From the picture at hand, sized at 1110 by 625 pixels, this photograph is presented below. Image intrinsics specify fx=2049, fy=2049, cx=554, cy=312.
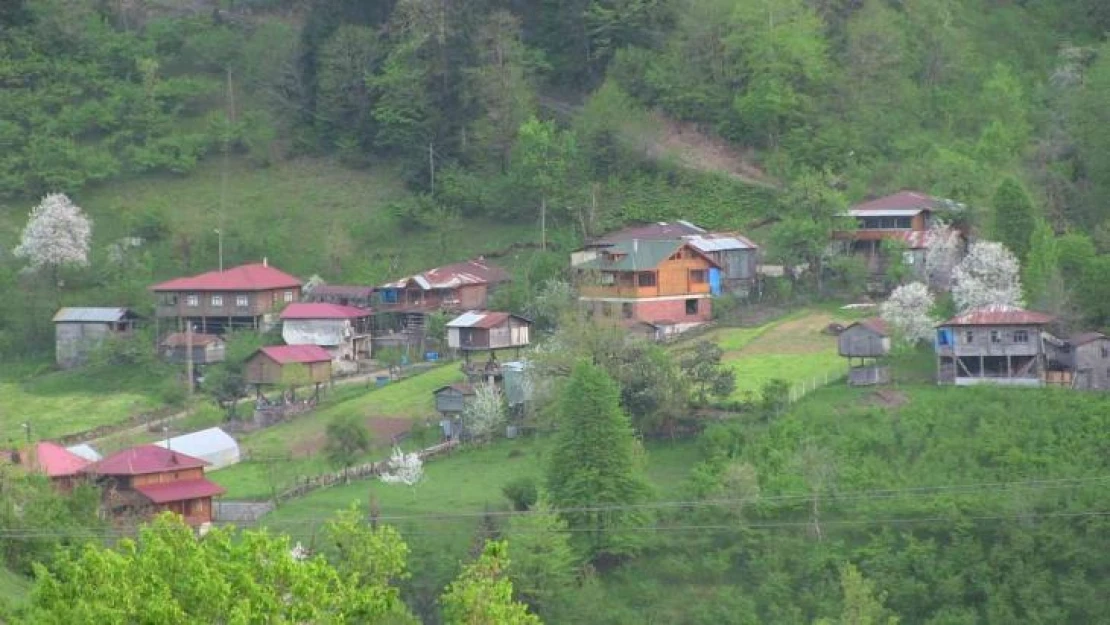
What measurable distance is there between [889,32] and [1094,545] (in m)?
25.0

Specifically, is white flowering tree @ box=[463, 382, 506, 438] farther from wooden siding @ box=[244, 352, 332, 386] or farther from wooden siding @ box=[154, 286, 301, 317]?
wooden siding @ box=[154, 286, 301, 317]

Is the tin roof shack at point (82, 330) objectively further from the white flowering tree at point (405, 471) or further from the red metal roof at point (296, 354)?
the white flowering tree at point (405, 471)

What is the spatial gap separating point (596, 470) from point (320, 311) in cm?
1543

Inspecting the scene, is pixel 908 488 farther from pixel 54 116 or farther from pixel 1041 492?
pixel 54 116

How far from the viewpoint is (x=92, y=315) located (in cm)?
5516

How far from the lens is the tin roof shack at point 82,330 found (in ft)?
179

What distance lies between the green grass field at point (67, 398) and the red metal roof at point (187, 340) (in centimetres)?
114

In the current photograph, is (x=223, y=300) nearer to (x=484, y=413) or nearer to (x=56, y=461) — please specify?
(x=56, y=461)

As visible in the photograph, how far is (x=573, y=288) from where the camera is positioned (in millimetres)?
51844

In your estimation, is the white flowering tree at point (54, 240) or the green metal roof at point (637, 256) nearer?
the green metal roof at point (637, 256)

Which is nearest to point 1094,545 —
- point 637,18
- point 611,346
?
point 611,346

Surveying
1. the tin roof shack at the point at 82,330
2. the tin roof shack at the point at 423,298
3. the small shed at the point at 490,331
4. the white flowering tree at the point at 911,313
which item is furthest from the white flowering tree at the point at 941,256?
the tin roof shack at the point at 82,330

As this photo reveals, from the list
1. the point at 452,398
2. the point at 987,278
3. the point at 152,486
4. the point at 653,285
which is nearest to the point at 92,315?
the point at 452,398

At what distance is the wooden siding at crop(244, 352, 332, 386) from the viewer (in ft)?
161
